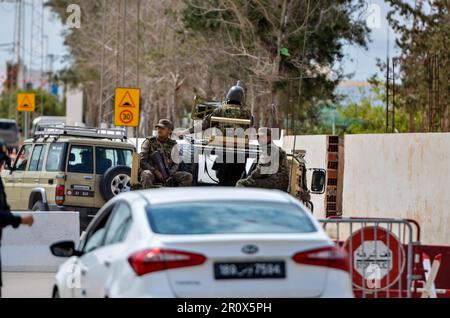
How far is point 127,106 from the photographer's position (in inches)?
1222

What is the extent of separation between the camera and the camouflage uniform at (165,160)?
18.8m

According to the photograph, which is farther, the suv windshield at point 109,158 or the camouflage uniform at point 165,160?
the suv windshield at point 109,158

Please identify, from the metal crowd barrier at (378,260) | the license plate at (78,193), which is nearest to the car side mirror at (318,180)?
the license plate at (78,193)

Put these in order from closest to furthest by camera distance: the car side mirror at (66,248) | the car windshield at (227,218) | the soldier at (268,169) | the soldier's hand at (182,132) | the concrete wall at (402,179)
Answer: the car windshield at (227,218) → the car side mirror at (66,248) → the soldier at (268,169) → the soldier's hand at (182,132) → the concrete wall at (402,179)

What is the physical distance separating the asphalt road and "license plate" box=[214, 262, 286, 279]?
6271mm

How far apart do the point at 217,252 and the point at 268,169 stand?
30.2 feet

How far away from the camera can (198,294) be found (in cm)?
A: 897

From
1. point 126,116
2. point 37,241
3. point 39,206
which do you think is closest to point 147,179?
point 37,241

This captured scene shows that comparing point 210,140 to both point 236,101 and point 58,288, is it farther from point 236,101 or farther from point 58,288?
point 58,288

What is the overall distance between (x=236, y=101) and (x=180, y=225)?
12962mm

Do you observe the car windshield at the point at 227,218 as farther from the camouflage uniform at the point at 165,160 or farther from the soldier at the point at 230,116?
the soldier at the point at 230,116

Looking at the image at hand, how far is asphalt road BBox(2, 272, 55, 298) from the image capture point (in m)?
15.2

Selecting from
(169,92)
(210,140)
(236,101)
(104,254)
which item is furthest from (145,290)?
(169,92)

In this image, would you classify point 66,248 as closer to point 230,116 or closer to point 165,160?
point 165,160
